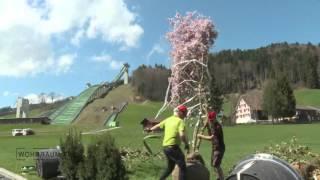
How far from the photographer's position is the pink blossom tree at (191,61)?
2200 centimetres

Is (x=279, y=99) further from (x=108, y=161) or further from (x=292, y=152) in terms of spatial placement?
(x=108, y=161)

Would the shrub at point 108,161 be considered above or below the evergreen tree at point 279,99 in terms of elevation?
below

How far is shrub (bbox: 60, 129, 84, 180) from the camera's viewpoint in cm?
1636

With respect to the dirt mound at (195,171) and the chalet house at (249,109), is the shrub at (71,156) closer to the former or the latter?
the dirt mound at (195,171)

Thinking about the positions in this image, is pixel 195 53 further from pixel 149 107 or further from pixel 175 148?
pixel 149 107

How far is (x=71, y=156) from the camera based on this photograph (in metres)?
16.3

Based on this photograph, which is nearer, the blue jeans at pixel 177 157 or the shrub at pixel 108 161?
the blue jeans at pixel 177 157

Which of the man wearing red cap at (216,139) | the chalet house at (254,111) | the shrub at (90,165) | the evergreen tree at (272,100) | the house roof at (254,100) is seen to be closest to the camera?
the shrub at (90,165)

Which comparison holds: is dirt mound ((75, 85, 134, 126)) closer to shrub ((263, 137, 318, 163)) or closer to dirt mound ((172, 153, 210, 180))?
shrub ((263, 137, 318, 163))

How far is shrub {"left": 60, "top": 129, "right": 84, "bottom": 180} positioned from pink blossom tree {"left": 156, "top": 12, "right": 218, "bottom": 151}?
5841mm

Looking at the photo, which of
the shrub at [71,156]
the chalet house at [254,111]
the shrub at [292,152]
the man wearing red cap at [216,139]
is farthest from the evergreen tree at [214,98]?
the chalet house at [254,111]

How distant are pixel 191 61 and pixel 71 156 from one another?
23.2 ft

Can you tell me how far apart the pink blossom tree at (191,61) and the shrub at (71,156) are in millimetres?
5841

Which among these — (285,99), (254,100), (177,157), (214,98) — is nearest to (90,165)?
(177,157)
